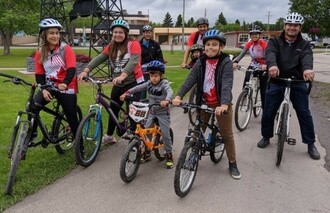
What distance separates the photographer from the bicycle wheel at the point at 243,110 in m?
7.45

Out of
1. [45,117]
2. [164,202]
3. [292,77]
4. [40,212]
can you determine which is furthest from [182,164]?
[45,117]

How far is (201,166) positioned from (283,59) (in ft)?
6.80

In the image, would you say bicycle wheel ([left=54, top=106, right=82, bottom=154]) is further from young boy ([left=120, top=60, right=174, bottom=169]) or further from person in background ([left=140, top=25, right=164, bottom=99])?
person in background ([left=140, top=25, right=164, bottom=99])

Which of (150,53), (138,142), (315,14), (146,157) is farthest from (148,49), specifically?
(315,14)

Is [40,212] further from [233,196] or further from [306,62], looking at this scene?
[306,62]

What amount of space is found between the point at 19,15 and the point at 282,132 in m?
30.2

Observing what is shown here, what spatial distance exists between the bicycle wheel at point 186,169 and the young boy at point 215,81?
0.51 meters

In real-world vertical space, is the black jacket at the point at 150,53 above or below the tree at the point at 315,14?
below

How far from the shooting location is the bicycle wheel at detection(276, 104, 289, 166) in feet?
17.8

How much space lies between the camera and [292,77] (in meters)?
5.81

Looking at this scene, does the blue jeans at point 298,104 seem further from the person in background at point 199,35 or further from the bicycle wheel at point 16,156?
the bicycle wheel at point 16,156

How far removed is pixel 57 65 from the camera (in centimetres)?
508

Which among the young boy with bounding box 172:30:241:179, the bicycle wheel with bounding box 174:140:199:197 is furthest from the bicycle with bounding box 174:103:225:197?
the young boy with bounding box 172:30:241:179

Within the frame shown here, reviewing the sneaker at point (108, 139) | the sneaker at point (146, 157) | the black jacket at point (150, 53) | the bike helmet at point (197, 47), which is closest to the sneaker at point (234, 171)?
the sneaker at point (146, 157)
